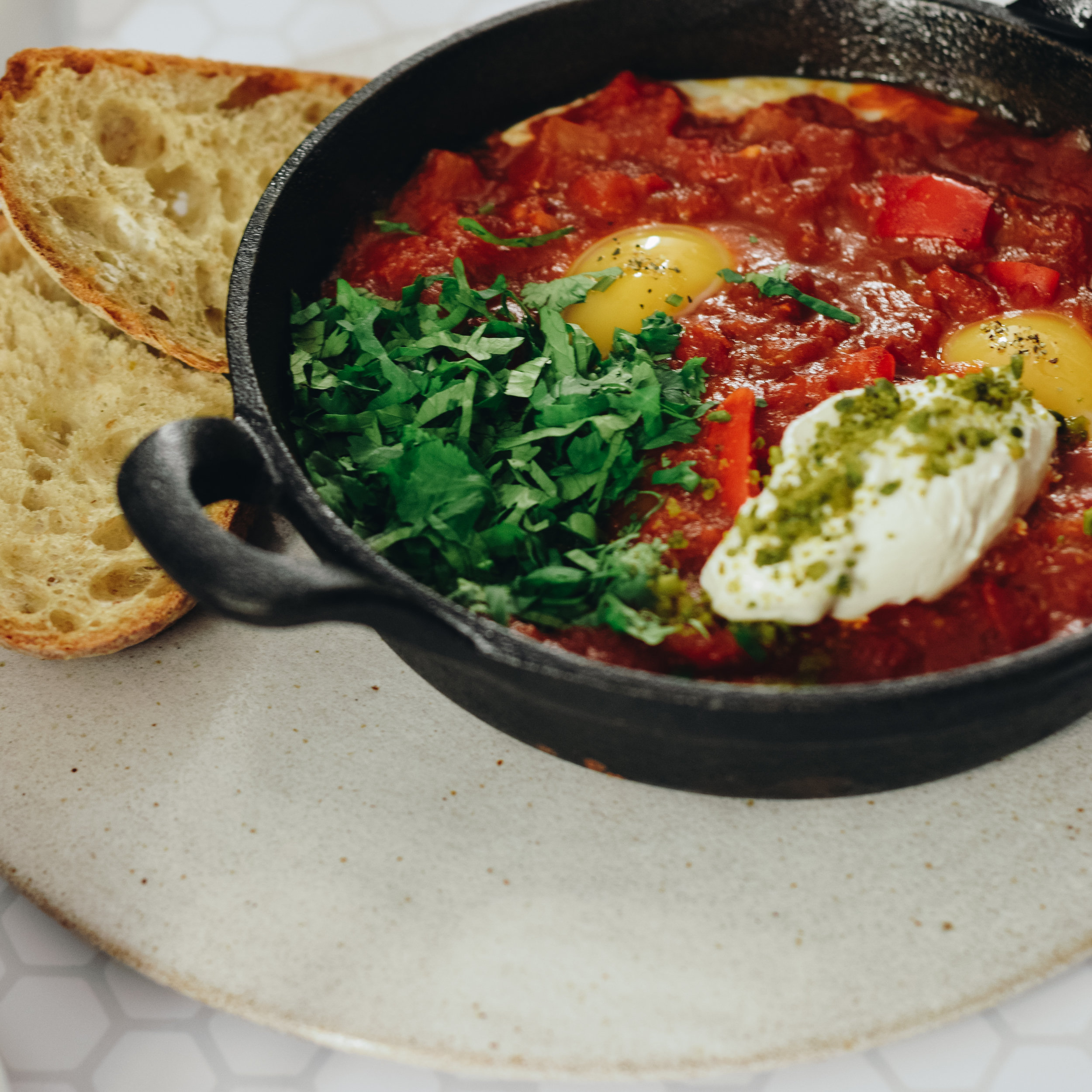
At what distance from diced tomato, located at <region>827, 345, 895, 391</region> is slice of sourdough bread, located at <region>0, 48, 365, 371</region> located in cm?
157

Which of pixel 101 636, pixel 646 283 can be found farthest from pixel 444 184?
pixel 101 636

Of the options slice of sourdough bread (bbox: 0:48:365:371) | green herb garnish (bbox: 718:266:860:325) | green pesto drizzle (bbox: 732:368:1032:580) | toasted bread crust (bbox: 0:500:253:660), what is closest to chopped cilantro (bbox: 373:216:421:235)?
slice of sourdough bread (bbox: 0:48:365:371)

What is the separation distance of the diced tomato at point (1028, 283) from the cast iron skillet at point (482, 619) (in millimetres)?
698

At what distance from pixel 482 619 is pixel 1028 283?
1767mm

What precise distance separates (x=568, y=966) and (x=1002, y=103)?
2771 millimetres

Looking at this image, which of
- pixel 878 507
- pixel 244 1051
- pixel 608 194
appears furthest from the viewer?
pixel 608 194

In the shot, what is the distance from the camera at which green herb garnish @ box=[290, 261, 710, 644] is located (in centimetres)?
195

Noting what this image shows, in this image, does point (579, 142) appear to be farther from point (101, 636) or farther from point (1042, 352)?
point (101, 636)

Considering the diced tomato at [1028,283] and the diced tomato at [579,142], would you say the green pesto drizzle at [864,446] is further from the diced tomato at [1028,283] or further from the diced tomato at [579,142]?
the diced tomato at [579,142]

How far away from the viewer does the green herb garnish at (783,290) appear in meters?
2.48

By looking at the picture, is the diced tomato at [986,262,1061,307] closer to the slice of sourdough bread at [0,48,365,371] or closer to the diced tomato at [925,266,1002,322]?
the diced tomato at [925,266,1002,322]

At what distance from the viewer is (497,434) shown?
86.9 inches

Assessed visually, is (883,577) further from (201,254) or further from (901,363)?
(201,254)

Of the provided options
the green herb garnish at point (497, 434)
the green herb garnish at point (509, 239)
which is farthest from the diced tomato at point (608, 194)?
the green herb garnish at point (497, 434)
